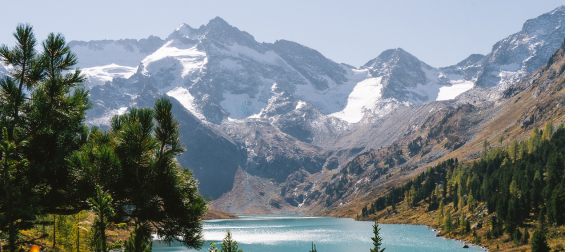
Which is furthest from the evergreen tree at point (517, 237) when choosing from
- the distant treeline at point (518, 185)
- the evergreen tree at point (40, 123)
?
the evergreen tree at point (40, 123)

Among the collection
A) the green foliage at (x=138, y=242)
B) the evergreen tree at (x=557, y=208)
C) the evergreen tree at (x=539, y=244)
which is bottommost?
the evergreen tree at (x=539, y=244)

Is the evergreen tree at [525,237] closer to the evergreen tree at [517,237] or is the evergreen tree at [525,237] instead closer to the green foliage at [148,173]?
the evergreen tree at [517,237]

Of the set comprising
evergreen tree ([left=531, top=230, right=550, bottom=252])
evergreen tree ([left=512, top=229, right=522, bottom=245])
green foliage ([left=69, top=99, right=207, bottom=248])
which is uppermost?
green foliage ([left=69, top=99, right=207, bottom=248])

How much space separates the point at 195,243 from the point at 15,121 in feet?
26.5

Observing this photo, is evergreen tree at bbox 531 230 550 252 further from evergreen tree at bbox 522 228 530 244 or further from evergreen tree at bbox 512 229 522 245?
evergreen tree at bbox 512 229 522 245

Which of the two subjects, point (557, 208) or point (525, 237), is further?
point (557, 208)

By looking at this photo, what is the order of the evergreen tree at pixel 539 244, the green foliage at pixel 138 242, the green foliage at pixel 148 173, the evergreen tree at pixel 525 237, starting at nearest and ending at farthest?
the green foliage at pixel 148 173
the green foliage at pixel 138 242
the evergreen tree at pixel 539 244
the evergreen tree at pixel 525 237

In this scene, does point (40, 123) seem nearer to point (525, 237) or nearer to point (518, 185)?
point (525, 237)

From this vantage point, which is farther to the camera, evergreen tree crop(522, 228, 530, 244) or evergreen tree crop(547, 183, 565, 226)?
evergreen tree crop(547, 183, 565, 226)

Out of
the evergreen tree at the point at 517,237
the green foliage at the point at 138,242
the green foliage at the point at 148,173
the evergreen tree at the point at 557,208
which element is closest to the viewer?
the green foliage at the point at 148,173

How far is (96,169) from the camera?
1212 cm

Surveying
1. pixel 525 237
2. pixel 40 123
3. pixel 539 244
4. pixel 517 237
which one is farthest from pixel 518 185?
pixel 40 123

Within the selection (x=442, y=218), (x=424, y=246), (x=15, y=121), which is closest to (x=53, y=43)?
(x=15, y=121)

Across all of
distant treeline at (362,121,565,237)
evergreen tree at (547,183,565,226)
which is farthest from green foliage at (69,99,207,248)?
distant treeline at (362,121,565,237)
